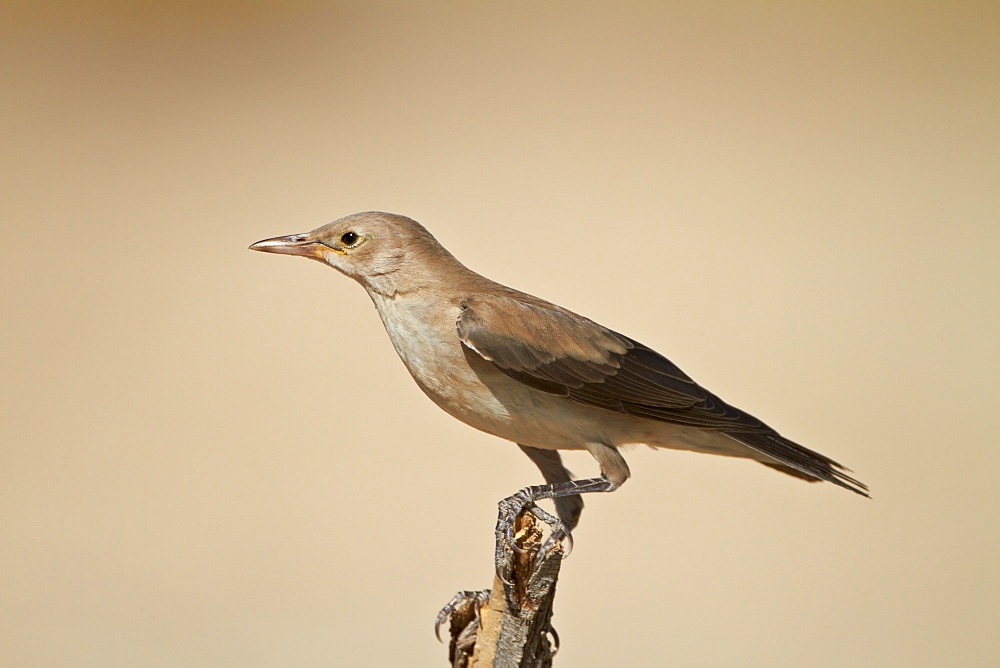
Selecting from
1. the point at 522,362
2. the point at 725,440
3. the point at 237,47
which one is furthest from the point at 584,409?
the point at 237,47

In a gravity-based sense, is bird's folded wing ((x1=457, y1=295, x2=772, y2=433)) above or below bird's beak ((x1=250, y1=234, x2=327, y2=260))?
below

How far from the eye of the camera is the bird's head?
451cm

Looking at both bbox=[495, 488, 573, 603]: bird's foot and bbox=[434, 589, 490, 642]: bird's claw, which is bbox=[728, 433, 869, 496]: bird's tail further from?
bbox=[434, 589, 490, 642]: bird's claw

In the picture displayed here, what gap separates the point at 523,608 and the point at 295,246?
1.94 metres

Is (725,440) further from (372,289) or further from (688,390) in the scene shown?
(372,289)

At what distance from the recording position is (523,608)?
13.1 feet

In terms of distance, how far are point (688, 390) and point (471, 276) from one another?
1156mm

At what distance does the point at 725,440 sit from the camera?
4.62 m

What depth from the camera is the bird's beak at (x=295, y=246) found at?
4.56m

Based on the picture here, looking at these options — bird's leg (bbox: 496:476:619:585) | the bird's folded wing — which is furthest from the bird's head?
bird's leg (bbox: 496:476:619:585)

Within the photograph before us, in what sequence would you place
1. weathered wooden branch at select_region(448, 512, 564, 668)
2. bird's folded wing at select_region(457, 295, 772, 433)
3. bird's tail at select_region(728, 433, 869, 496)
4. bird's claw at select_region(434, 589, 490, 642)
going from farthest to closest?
1. bird's claw at select_region(434, 589, 490, 642)
2. bird's tail at select_region(728, 433, 869, 496)
3. bird's folded wing at select_region(457, 295, 772, 433)
4. weathered wooden branch at select_region(448, 512, 564, 668)

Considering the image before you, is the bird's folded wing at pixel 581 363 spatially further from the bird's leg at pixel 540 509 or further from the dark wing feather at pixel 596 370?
the bird's leg at pixel 540 509

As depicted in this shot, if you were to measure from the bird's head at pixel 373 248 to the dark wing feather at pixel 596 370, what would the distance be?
361 mm

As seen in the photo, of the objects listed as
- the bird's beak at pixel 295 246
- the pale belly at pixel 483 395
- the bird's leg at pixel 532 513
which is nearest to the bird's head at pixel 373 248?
the bird's beak at pixel 295 246
